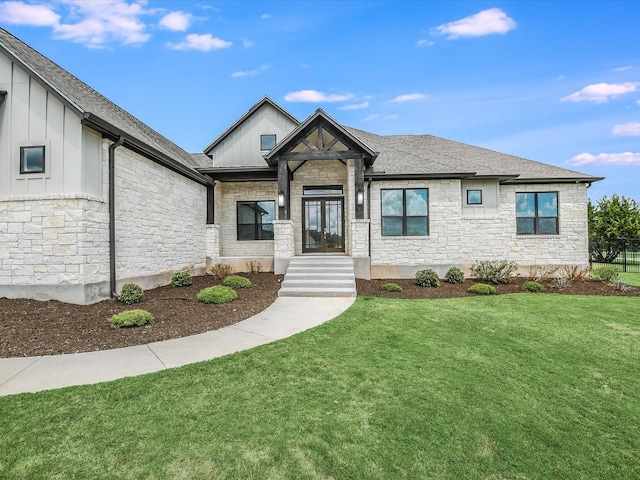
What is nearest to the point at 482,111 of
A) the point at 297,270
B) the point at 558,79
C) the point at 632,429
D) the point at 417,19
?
the point at 558,79

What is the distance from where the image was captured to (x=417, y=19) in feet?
34.7

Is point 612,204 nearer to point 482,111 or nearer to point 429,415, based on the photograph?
point 482,111

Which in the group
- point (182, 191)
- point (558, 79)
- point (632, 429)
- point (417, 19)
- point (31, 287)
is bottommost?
point (632, 429)

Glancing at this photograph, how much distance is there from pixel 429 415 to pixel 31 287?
8.70m

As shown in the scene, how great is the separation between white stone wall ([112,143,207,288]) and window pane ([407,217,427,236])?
844 centimetres

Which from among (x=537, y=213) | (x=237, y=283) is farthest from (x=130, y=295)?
(x=537, y=213)

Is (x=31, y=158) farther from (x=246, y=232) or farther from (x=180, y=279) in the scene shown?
(x=246, y=232)

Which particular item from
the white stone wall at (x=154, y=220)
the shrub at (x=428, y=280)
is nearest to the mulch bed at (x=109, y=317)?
the shrub at (x=428, y=280)

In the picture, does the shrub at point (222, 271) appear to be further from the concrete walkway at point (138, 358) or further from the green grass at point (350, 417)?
the green grass at point (350, 417)

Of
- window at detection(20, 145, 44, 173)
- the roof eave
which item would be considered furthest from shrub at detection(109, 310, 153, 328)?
the roof eave

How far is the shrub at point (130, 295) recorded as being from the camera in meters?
7.48

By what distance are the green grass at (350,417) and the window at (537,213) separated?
9265mm

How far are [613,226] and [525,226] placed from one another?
17.0 m

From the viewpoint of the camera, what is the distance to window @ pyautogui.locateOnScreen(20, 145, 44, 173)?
7.28 metres
